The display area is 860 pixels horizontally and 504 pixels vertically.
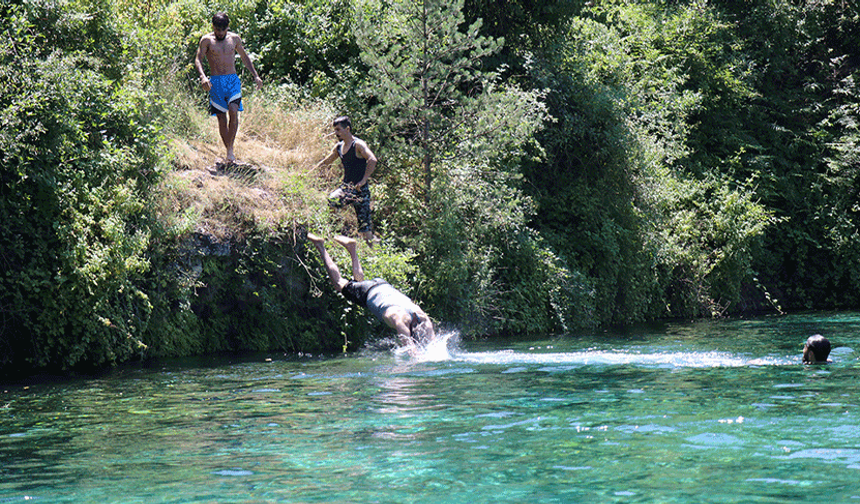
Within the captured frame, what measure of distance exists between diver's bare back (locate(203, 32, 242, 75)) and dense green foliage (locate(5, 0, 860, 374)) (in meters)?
1.13

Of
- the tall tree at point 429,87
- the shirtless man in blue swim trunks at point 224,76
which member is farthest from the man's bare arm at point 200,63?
the tall tree at point 429,87

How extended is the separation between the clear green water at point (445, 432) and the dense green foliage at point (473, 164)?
200 centimetres

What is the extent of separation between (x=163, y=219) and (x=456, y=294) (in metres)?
5.77

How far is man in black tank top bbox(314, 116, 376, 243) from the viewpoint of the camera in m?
16.3

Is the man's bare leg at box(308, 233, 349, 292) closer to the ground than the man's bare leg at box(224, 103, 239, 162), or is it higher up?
closer to the ground

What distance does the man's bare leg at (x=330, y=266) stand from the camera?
1499 centimetres

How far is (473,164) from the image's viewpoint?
62.0ft

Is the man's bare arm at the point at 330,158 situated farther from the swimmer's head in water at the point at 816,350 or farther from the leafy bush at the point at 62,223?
the swimmer's head in water at the point at 816,350

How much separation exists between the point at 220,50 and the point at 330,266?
4.11m

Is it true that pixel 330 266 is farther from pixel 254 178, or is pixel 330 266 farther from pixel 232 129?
pixel 232 129

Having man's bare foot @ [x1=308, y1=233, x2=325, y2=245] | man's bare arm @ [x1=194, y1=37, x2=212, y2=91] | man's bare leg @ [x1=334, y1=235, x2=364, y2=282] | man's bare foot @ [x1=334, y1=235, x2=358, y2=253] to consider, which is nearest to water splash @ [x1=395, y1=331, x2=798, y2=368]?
man's bare leg @ [x1=334, y1=235, x2=364, y2=282]

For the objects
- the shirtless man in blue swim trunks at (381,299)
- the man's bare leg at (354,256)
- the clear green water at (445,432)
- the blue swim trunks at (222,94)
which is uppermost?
the blue swim trunks at (222,94)

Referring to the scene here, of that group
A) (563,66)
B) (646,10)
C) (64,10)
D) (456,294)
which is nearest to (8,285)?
(64,10)

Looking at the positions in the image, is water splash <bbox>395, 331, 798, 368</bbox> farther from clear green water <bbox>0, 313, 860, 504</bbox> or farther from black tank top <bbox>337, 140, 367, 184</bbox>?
black tank top <bbox>337, 140, 367, 184</bbox>
